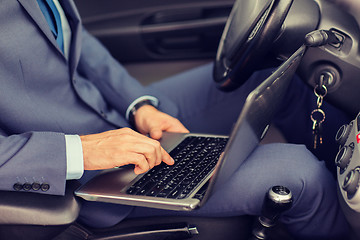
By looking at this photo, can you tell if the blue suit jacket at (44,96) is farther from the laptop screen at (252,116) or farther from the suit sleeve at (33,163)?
the laptop screen at (252,116)

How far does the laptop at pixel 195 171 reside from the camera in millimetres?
599

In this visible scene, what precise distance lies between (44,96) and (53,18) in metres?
0.19

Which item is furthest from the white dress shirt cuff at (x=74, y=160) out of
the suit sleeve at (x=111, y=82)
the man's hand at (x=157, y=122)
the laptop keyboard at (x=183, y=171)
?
the suit sleeve at (x=111, y=82)

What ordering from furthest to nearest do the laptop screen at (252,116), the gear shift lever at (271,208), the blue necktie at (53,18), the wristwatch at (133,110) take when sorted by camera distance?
the wristwatch at (133,110) → the blue necktie at (53,18) → the gear shift lever at (271,208) → the laptop screen at (252,116)

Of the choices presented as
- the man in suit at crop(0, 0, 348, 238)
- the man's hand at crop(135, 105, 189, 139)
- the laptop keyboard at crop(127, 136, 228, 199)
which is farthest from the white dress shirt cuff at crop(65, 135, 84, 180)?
the man's hand at crop(135, 105, 189, 139)

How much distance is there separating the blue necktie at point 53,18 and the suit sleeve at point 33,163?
0.96ft

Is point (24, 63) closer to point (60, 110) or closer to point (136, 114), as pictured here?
point (60, 110)

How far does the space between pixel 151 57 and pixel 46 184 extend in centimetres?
94

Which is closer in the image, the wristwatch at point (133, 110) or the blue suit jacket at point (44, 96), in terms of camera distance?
the blue suit jacket at point (44, 96)

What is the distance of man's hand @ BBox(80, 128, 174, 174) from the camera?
76 cm

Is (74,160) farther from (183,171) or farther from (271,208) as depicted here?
(271,208)

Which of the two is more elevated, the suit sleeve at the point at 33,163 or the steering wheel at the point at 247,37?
the steering wheel at the point at 247,37

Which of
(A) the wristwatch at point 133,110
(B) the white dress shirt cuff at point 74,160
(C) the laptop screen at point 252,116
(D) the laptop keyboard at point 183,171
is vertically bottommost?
(A) the wristwatch at point 133,110

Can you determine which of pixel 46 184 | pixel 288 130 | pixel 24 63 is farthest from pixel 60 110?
pixel 288 130
